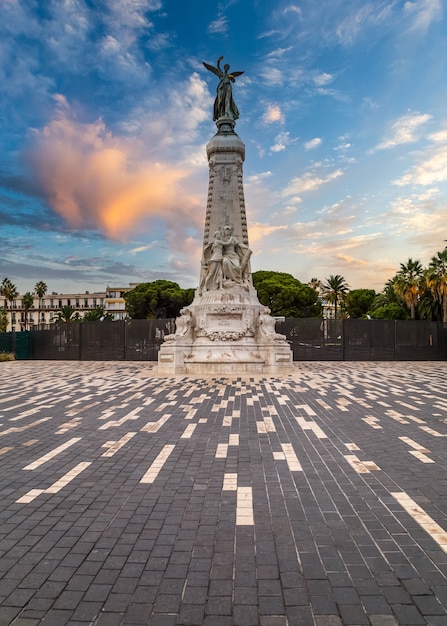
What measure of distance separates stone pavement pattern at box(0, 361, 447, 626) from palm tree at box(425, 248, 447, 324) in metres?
28.3

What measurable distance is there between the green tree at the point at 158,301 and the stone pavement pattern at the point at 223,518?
136ft

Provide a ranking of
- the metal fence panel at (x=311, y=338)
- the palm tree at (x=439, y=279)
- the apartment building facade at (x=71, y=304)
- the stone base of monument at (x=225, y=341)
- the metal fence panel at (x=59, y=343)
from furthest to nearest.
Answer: the apartment building facade at (x=71, y=304)
the palm tree at (x=439, y=279)
the metal fence panel at (x=59, y=343)
the metal fence panel at (x=311, y=338)
the stone base of monument at (x=225, y=341)

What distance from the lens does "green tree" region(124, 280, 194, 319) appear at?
1953 inches

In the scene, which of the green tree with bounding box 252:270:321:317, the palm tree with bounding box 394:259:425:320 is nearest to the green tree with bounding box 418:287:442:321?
the palm tree with bounding box 394:259:425:320

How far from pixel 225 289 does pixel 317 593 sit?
47.8 feet

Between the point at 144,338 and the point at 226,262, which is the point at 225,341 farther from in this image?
the point at 144,338

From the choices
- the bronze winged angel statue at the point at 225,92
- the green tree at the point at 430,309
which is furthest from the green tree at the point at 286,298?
the bronze winged angel statue at the point at 225,92

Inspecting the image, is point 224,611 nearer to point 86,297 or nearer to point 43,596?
point 43,596

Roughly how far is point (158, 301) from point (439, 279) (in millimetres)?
30182

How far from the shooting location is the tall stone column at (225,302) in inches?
620

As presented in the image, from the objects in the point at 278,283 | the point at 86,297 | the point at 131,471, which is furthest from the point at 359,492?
the point at 86,297

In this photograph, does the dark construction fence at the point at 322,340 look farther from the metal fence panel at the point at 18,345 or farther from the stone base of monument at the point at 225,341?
the stone base of monument at the point at 225,341

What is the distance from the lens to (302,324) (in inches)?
898

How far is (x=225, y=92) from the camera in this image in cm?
1941
